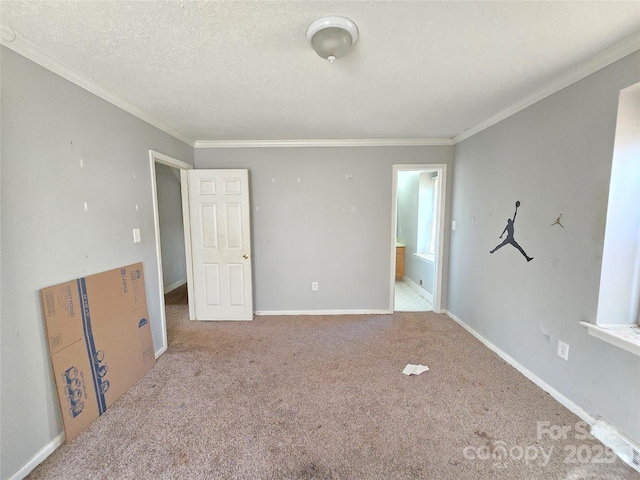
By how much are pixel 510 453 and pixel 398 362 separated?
0.95 m

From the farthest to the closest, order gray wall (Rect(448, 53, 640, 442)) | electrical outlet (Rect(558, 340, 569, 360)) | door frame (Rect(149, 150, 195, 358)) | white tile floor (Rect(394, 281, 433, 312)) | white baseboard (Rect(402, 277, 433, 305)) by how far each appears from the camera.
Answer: white baseboard (Rect(402, 277, 433, 305)) < white tile floor (Rect(394, 281, 433, 312)) < door frame (Rect(149, 150, 195, 358)) < electrical outlet (Rect(558, 340, 569, 360)) < gray wall (Rect(448, 53, 640, 442))

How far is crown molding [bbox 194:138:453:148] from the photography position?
316 centimetres

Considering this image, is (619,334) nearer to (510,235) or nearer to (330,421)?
(510,235)

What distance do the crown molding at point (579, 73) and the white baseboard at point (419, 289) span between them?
259 cm

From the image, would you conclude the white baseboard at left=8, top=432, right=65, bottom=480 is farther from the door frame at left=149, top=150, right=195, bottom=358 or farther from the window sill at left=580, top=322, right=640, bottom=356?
the window sill at left=580, top=322, right=640, bottom=356

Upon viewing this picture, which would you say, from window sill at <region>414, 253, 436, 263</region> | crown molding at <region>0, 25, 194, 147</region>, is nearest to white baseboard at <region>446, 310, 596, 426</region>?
window sill at <region>414, 253, 436, 263</region>

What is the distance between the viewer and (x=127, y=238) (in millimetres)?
2086

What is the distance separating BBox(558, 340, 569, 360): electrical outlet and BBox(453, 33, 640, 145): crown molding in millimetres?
1810

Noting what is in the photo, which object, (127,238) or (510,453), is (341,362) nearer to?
(510,453)

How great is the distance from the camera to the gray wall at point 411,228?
167 inches

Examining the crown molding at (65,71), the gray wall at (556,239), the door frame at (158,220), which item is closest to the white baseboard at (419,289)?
the gray wall at (556,239)

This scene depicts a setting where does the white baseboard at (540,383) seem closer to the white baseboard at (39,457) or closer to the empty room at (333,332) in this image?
the empty room at (333,332)

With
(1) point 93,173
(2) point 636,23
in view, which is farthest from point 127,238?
(2) point 636,23

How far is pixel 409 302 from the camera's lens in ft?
12.9
